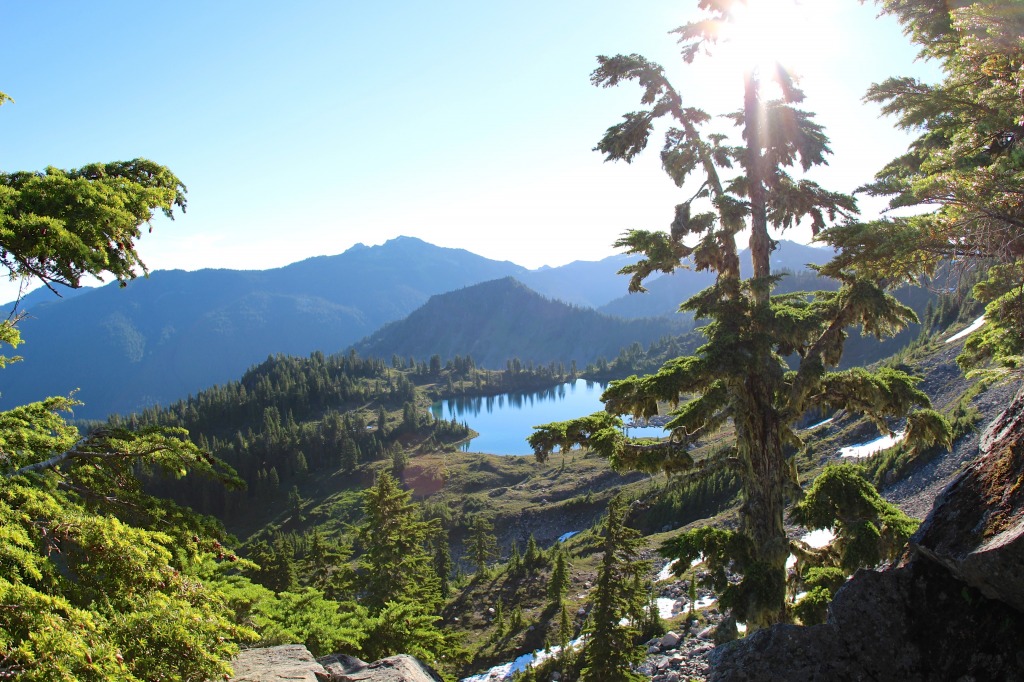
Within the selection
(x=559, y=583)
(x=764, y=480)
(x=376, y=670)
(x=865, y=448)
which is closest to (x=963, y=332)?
(x=865, y=448)

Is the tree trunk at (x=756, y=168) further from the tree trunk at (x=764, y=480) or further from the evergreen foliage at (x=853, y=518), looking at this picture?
the evergreen foliage at (x=853, y=518)

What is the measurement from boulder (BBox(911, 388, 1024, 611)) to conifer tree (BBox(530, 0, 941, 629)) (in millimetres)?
1793

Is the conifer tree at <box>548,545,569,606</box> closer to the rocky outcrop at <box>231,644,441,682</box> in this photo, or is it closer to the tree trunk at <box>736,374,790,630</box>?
the rocky outcrop at <box>231,644,441,682</box>

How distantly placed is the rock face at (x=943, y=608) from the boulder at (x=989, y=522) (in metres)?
0.01

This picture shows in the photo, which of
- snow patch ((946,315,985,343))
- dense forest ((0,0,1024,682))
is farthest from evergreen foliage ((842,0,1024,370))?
snow patch ((946,315,985,343))

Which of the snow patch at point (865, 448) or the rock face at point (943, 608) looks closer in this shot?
the rock face at point (943, 608)

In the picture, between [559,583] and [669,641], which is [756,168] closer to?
[669,641]

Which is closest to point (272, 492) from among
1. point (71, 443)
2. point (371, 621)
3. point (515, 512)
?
point (515, 512)

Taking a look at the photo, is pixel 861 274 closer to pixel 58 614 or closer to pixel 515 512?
pixel 58 614

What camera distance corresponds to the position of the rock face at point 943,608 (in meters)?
6.37

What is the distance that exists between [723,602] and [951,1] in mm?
15581

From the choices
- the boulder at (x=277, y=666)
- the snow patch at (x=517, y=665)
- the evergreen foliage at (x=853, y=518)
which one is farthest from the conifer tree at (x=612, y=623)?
the snow patch at (x=517, y=665)

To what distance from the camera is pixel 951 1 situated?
44.8 ft

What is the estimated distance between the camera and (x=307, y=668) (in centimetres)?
986
